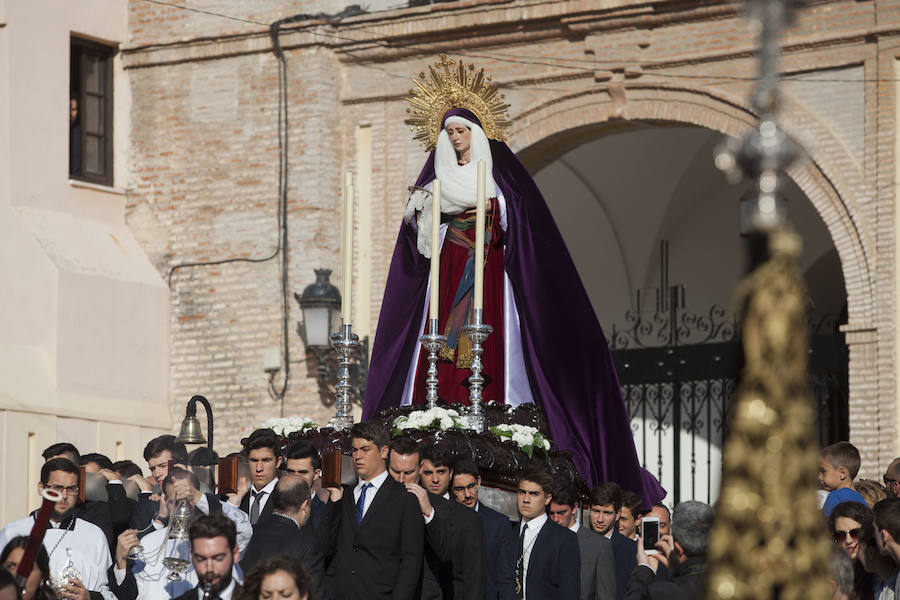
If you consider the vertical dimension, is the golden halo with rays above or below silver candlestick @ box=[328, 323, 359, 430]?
above

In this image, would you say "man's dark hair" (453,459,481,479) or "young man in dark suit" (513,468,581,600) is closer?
"young man in dark suit" (513,468,581,600)

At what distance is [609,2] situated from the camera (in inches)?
543

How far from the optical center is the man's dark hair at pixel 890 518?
5.77 meters

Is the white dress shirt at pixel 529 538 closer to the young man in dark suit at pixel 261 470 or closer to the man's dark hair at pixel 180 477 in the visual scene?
the young man in dark suit at pixel 261 470

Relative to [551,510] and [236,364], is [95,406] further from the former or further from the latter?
[551,510]

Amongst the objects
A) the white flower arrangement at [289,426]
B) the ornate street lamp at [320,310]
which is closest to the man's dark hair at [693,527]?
the white flower arrangement at [289,426]

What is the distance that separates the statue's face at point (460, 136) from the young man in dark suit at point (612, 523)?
2162 mm

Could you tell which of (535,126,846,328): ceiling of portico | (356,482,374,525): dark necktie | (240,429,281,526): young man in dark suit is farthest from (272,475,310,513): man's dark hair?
(535,126,846,328): ceiling of portico

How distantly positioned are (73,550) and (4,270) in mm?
7866

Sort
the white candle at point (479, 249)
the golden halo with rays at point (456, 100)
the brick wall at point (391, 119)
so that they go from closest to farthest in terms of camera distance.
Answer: the white candle at point (479, 249) → the golden halo with rays at point (456, 100) → the brick wall at point (391, 119)

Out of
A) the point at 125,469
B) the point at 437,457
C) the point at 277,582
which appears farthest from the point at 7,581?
the point at 125,469

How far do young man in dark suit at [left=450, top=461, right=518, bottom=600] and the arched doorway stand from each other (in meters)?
7.77

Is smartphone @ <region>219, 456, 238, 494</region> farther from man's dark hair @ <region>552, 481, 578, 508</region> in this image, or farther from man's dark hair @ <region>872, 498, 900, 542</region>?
man's dark hair @ <region>872, 498, 900, 542</region>

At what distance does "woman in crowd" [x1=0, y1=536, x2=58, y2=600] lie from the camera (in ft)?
17.6
